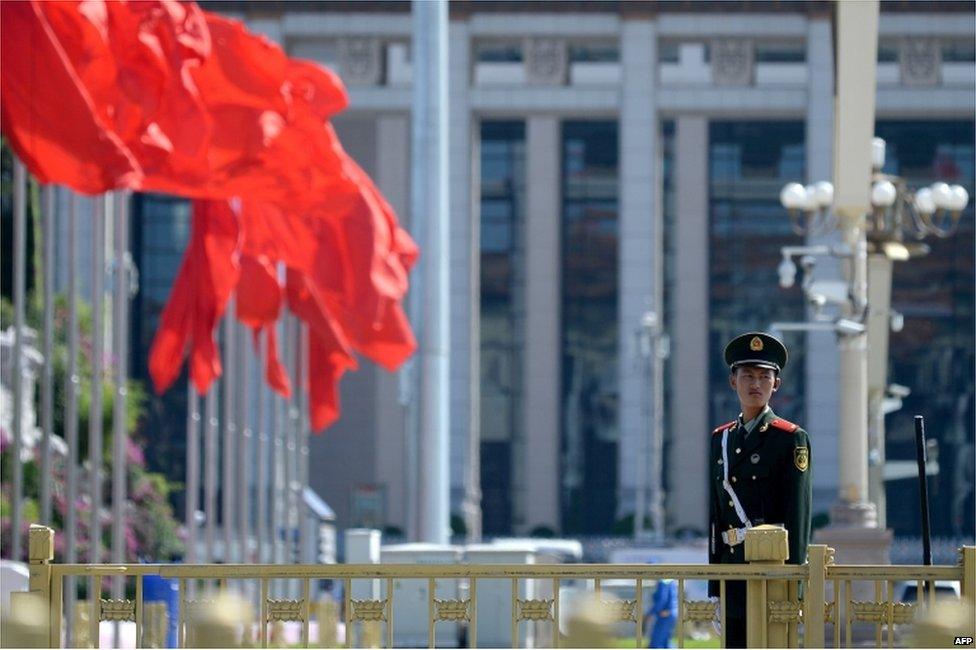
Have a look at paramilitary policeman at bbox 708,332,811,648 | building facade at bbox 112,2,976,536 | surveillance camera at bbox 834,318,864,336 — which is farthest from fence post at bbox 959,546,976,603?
building facade at bbox 112,2,976,536

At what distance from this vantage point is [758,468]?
7859 mm

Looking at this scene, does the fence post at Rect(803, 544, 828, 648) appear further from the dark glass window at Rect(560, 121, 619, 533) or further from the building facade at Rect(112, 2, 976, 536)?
the dark glass window at Rect(560, 121, 619, 533)

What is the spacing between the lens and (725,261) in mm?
69750

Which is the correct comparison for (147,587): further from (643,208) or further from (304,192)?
(643,208)

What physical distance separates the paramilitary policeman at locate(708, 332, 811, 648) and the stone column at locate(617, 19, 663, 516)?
2241 inches

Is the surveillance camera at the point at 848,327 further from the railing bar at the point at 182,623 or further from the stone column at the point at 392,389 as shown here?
the stone column at the point at 392,389

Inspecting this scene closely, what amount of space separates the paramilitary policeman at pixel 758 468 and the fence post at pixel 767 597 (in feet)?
2.03

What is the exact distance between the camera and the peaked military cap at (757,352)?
784 cm

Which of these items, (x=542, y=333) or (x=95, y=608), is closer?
(x=95, y=608)

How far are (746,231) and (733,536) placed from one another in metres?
62.4

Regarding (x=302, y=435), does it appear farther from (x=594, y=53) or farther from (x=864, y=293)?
(x=594, y=53)

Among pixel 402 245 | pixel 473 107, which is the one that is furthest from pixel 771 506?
pixel 473 107

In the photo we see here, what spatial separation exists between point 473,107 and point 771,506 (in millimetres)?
57796

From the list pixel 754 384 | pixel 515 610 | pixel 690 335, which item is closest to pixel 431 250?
pixel 754 384
